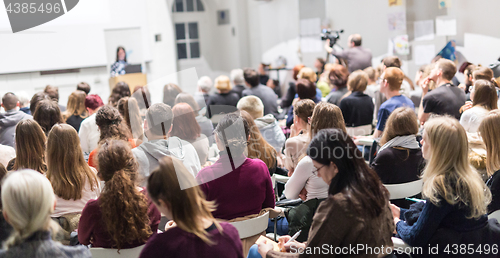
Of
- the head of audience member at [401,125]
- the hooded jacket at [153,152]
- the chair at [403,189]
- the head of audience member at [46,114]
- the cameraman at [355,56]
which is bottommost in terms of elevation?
the chair at [403,189]

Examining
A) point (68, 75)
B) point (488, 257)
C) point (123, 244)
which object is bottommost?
point (488, 257)

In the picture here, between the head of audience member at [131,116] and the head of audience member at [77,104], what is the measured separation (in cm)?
79

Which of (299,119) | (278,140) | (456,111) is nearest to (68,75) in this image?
(278,140)

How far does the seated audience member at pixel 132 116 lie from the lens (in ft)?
12.9

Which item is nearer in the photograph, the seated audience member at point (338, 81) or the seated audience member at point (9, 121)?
the seated audience member at point (9, 121)

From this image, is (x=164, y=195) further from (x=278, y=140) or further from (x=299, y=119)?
(x=278, y=140)

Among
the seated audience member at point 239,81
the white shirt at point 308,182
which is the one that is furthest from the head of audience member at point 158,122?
the seated audience member at point 239,81

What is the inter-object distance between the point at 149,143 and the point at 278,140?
1.47m

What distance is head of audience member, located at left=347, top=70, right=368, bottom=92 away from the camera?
471cm

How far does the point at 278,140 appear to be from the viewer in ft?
13.4

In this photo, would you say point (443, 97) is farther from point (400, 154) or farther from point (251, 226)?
point (251, 226)

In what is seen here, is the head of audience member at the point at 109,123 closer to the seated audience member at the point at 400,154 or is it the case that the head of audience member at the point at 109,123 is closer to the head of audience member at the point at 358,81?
the seated audience member at the point at 400,154

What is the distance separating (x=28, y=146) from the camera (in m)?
2.85

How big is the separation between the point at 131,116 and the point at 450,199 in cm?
302
